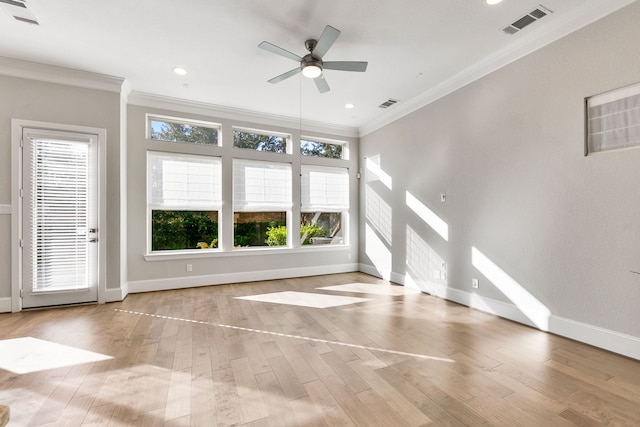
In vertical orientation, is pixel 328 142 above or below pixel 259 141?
above

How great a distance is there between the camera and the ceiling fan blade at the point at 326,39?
2.65m

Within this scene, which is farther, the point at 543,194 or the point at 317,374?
the point at 543,194

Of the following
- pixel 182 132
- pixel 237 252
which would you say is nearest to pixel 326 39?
pixel 182 132

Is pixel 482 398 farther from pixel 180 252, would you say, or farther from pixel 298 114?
pixel 298 114

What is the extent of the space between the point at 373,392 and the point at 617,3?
3918mm

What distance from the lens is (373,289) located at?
4945 mm

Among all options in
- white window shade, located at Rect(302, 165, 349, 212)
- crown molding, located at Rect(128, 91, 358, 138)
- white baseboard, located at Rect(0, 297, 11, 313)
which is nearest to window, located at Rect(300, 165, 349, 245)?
white window shade, located at Rect(302, 165, 349, 212)

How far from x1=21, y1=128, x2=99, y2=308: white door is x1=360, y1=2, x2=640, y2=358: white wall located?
197 inches

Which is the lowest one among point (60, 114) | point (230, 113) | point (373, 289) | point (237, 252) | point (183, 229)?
point (373, 289)

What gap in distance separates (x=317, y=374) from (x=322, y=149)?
4.86 meters

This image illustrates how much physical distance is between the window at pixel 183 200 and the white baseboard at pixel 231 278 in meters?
0.57

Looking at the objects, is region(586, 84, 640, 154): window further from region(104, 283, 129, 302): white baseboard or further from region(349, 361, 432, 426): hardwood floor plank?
region(104, 283, 129, 302): white baseboard

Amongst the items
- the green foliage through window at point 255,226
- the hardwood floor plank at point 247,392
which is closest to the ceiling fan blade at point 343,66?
the hardwood floor plank at point 247,392

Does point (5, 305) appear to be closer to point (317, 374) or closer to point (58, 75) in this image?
point (58, 75)
